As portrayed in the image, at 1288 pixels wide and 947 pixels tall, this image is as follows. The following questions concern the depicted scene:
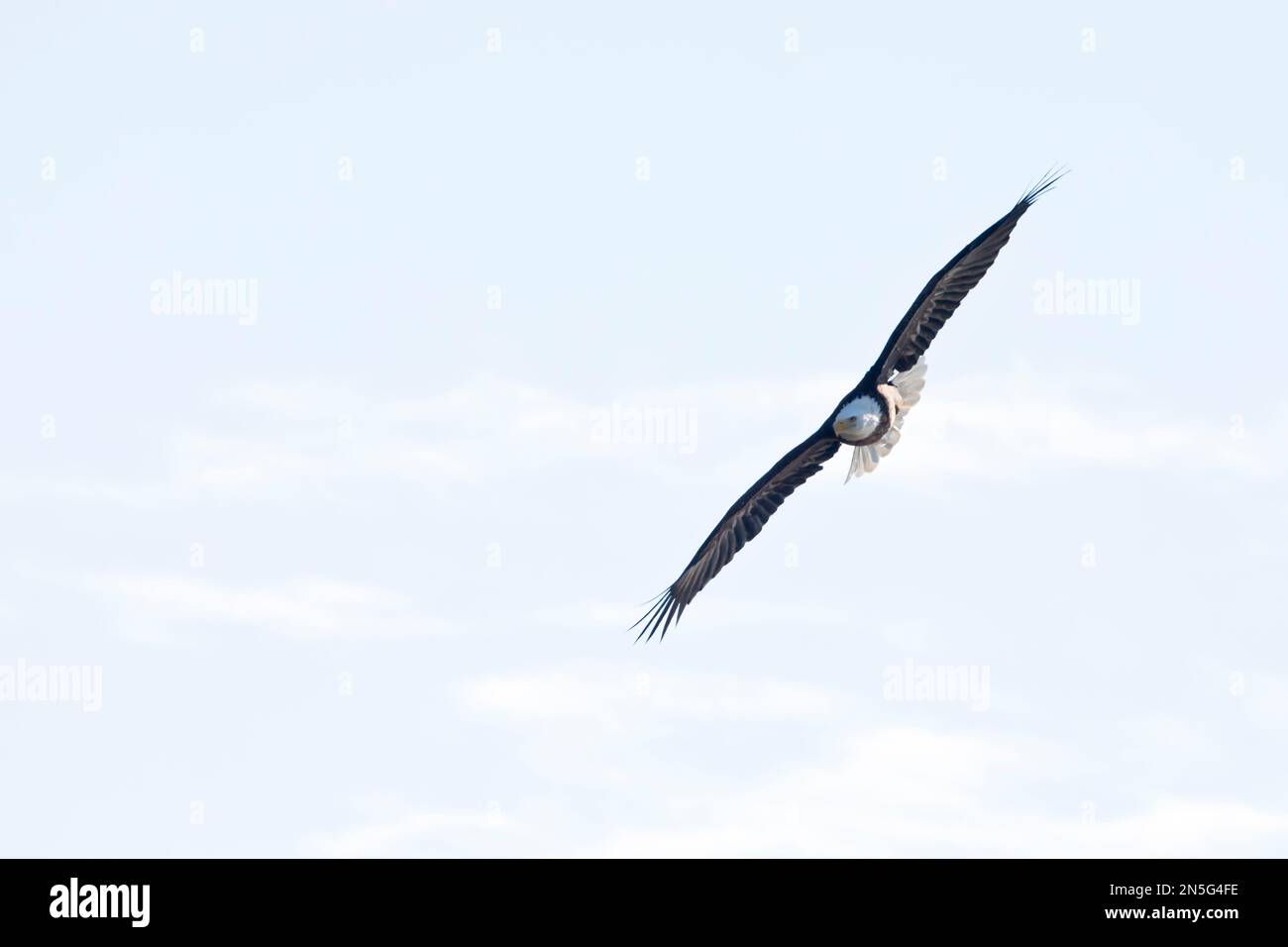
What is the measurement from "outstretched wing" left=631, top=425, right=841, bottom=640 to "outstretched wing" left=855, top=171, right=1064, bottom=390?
1820 mm

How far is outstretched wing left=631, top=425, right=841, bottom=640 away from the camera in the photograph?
38531 mm

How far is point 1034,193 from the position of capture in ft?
121

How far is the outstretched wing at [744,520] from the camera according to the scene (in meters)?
38.5

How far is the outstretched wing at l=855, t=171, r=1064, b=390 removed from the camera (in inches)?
1454

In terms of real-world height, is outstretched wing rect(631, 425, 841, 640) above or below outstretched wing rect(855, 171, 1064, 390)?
below

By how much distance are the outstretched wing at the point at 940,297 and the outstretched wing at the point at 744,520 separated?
1820 millimetres

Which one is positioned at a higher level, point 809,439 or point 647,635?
point 809,439

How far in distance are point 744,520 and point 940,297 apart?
5.07 m

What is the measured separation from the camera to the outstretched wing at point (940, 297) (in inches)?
1454

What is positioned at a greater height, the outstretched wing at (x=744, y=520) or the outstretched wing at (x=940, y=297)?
the outstretched wing at (x=940, y=297)

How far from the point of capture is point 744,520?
39312 millimetres
